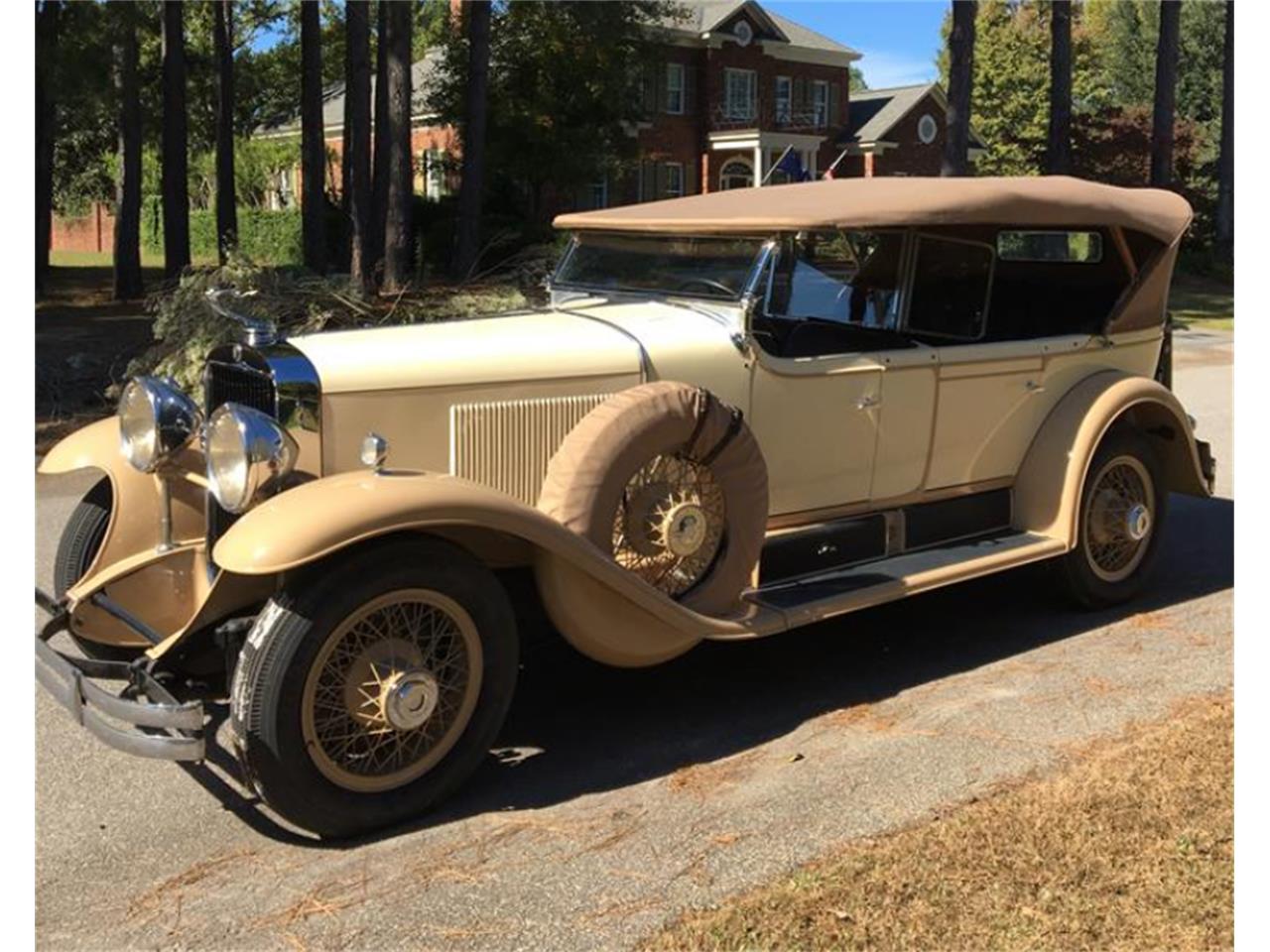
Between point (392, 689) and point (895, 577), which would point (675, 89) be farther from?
point (392, 689)

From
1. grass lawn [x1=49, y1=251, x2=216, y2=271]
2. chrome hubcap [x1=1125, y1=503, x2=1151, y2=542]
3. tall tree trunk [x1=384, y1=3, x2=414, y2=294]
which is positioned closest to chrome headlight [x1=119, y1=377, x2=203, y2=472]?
chrome hubcap [x1=1125, y1=503, x2=1151, y2=542]

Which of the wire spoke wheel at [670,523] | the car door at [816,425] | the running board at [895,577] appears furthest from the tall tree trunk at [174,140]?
the wire spoke wheel at [670,523]

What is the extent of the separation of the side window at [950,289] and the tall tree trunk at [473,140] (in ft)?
40.1

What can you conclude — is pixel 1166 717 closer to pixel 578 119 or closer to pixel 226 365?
pixel 226 365

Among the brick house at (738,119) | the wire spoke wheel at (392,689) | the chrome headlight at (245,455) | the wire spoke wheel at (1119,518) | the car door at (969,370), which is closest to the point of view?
the wire spoke wheel at (392,689)

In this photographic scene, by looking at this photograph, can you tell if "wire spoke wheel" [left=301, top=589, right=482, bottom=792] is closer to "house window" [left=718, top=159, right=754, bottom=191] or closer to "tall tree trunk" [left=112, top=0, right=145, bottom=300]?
"tall tree trunk" [left=112, top=0, right=145, bottom=300]

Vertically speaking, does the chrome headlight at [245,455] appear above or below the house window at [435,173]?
below

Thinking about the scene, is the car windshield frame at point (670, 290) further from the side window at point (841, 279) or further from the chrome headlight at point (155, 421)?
the chrome headlight at point (155, 421)

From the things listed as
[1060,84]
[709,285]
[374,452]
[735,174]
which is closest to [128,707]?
[374,452]

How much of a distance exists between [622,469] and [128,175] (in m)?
19.3

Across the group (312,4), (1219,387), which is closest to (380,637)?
(1219,387)

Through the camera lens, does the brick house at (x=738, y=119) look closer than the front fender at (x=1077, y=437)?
No

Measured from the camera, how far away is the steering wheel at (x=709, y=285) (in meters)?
4.82

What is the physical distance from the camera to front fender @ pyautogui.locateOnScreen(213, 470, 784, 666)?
339 centimetres
